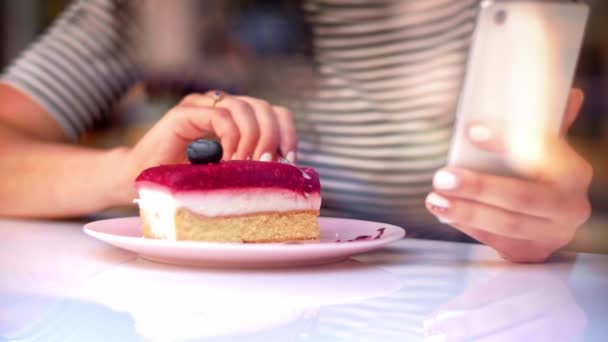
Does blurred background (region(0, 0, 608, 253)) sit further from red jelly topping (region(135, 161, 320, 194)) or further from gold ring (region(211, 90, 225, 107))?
red jelly topping (region(135, 161, 320, 194))

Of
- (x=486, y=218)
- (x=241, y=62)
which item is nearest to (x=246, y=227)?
(x=486, y=218)

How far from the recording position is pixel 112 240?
0.63 meters

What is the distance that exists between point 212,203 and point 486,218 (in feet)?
0.91

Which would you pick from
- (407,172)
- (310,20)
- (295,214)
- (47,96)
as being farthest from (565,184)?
(47,96)

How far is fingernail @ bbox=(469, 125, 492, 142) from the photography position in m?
0.71

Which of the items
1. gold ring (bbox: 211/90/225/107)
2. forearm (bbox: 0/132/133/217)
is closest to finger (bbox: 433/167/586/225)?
gold ring (bbox: 211/90/225/107)

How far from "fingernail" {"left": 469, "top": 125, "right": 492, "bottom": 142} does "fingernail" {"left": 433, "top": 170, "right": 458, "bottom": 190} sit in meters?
0.04

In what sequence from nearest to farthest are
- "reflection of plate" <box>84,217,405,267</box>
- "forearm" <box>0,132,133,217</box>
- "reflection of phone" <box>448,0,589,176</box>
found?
"reflection of plate" <box>84,217,405,267</box>, "reflection of phone" <box>448,0,589,176</box>, "forearm" <box>0,132,133,217</box>

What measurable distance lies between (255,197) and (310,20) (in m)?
0.71

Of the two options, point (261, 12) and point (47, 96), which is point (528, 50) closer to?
point (261, 12)

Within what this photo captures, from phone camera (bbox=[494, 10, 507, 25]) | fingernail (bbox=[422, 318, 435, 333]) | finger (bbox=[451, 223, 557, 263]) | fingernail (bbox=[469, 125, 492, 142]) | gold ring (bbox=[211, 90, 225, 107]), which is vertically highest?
phone camera (bbox=[494, 10, 507, 25])

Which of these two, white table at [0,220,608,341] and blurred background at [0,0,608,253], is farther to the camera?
blurred background at [0,0,608,253]

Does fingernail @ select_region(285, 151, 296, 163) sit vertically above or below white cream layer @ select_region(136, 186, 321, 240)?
below

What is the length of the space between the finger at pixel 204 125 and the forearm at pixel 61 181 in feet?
0.42
